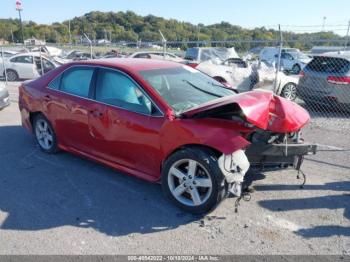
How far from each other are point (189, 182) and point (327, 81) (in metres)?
6.19

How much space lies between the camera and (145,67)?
183 inches

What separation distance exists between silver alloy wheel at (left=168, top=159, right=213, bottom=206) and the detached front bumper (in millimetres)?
592

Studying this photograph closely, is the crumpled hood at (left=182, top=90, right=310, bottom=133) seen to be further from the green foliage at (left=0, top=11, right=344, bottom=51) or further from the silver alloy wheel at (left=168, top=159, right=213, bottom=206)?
the green foliage at (left=0, top=11, right=344, bottom=51)

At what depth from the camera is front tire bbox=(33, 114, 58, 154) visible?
5.49 metres

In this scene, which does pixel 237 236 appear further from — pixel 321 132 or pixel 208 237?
pixel 321 132

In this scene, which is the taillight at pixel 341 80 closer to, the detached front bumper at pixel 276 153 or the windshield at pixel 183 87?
the windshield at pixel 183 87

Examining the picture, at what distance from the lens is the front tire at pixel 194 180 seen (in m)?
3.62

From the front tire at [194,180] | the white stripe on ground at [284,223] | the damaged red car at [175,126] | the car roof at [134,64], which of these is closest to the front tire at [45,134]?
the damaged red car at [175,126]

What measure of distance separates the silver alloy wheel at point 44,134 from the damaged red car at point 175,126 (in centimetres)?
37

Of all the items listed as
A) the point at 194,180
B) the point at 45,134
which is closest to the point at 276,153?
the point at 194,180

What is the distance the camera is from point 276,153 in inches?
157

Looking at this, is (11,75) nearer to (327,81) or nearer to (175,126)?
(327,81)

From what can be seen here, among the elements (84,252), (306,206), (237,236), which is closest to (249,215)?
(237,236)

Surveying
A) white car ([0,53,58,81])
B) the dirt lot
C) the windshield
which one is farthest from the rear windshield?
white car ([0,53,58,81])
